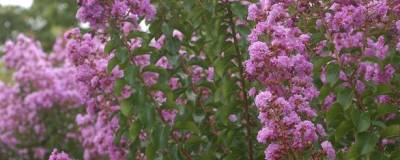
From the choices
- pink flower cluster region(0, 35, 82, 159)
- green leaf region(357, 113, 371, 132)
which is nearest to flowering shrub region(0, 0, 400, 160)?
green leaf region(357, 113, 371, 132)

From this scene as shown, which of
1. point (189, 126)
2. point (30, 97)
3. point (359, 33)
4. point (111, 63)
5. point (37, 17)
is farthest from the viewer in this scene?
point (37, 17)

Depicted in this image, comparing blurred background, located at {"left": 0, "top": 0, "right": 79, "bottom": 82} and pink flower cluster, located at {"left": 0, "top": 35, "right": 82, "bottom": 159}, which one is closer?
pink flower cluster, located at {"left": 0, "top": 35, "right": 82, "bottom": 159}

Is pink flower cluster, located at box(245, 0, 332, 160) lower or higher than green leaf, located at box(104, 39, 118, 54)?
lower

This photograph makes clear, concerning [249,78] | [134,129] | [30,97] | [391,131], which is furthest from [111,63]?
[30,97]

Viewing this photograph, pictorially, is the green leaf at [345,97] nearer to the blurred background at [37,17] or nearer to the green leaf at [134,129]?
the green leaf at [134,129]

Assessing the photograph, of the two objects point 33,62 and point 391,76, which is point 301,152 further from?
point 33,62

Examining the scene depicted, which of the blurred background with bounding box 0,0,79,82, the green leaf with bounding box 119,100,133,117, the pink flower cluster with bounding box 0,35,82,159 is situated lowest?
the green leaf with bounding box 119,100,133,117

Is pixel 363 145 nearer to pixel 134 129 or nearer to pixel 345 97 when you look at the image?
pixel 345 97

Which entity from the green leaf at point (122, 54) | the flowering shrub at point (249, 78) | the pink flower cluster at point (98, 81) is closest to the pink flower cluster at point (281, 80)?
the flowering shrub at point (249, 78)

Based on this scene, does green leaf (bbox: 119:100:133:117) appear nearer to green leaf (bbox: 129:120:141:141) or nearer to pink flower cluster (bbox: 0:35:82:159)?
green leaf (bbox: 129:120:141:141)
